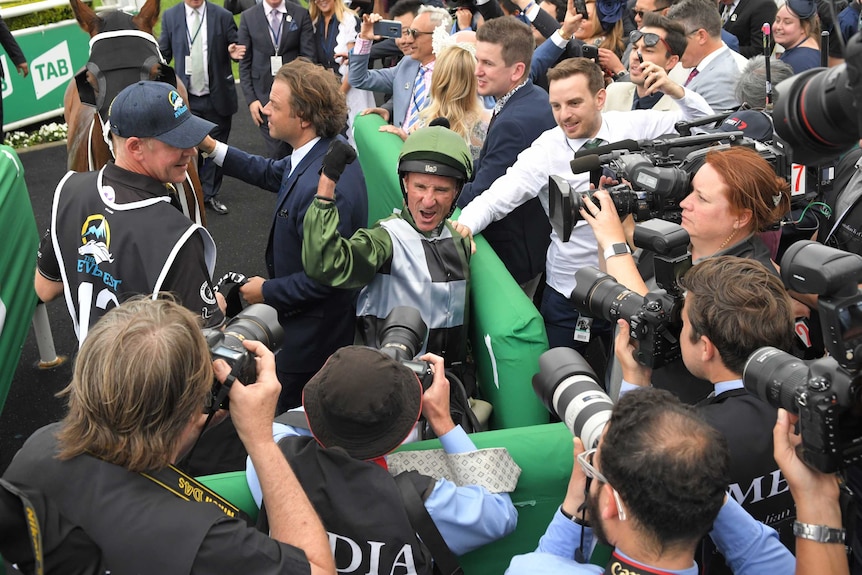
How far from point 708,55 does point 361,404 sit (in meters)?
4.15

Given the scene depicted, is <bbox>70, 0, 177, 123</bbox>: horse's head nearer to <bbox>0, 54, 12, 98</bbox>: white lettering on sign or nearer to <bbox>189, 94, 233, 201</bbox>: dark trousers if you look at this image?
<bbox>189, 94, 233, 201</bbox>: dark trousers

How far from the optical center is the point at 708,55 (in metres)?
5.27

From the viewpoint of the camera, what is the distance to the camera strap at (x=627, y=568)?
5.60ft

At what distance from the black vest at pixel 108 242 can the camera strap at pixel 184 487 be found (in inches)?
38.7

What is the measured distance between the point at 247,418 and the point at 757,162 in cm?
197

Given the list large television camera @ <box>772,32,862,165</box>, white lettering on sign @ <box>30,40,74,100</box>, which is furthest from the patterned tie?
white lettering on sign @ <box>30,40,74,100</box>

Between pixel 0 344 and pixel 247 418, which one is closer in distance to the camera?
pixel 247 418

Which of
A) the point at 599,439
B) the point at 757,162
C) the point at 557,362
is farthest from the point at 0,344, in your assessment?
the point at 757,162

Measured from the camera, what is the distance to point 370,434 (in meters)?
2.06

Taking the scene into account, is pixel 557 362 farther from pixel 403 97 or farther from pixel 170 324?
pixel 403 97

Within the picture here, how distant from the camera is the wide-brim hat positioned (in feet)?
6.64

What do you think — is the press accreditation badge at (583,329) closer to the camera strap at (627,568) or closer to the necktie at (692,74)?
the camera strap at (627,568)

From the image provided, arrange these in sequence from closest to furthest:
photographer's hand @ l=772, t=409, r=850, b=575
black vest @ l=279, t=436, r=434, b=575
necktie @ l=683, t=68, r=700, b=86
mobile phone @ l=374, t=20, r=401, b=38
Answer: photographer's hand @ l=772, t=409, r=850, b=575 < black vest @ l=279, t=436, r=434, b=575 < necktie @ l=683, t=68, r=700, b=86 < mobile phone @ l=374, t=20, r=401, b=38

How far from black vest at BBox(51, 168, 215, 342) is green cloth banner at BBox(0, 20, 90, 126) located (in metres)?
7.28
